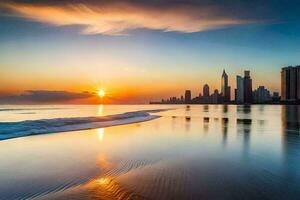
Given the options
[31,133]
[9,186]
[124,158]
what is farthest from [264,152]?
[31,133]

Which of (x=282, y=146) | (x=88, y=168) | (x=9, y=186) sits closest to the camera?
(x=9, y=186)

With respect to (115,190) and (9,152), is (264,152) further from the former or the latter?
(9,152)

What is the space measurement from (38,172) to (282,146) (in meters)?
10.6

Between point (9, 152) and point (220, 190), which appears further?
point (9, 152)

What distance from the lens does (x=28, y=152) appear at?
1102cm

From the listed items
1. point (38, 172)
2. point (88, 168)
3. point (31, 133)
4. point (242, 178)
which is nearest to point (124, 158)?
point (88, 168)

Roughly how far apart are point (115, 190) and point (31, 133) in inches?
535

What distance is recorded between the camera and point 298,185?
636cm

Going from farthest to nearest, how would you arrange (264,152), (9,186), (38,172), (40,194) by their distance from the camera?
1. (264,152)
2. (38,172)
3. (9,186)
4. (40,194)

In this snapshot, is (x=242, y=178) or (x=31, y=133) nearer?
(x=242, y=178)

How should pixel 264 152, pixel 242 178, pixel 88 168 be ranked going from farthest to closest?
1. pixel 264 152
2. pixel 88 168
3. pixel 242 178

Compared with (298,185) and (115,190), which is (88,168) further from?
(298,185)

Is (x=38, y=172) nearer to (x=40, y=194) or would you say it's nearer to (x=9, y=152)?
(x=40, y=194)

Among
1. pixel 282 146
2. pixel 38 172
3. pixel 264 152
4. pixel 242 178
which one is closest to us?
pixel 242 178
